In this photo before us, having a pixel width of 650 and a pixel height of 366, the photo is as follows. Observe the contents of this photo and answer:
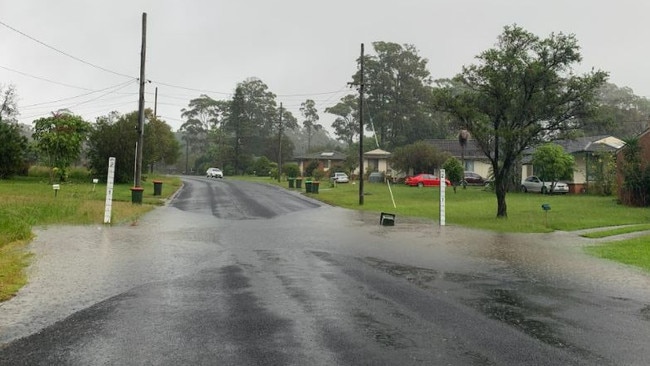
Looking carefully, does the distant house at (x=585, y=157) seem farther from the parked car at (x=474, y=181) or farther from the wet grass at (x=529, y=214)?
the wet grass at (x=529, y=214)

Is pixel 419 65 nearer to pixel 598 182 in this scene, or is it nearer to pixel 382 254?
pixel 598 182

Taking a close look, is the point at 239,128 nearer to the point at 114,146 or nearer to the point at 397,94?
the point at 397,94

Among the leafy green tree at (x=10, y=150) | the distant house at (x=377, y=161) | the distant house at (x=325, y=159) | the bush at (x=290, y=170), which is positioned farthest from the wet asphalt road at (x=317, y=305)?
the distant house at (x=325, y=159)

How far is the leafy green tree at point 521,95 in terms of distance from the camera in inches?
867

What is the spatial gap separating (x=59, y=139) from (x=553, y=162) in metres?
33.3

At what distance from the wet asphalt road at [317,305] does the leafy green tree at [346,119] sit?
303ft

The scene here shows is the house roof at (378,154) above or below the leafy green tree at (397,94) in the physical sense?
below

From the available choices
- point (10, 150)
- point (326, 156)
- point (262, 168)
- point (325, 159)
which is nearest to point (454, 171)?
point (10, 150)

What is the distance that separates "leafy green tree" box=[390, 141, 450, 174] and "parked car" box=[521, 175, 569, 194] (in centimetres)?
1273

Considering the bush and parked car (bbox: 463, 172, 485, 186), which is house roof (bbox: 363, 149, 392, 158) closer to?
the bush

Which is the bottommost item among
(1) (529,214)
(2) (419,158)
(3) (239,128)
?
(1) (529,214)

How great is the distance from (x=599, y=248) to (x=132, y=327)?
12429 millimetres

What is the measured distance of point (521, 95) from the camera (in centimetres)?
2291

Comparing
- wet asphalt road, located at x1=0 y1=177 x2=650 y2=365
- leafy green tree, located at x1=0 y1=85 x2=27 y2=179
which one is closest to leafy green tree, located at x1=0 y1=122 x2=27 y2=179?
leafy green tree, located at x1=0 y1=85 x2=27 y2=179
